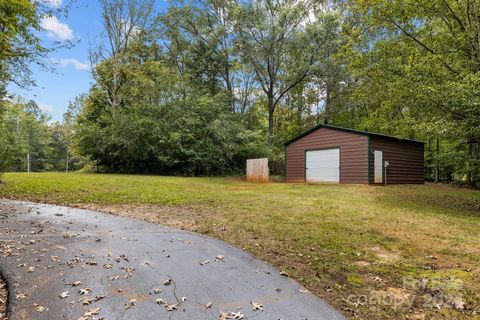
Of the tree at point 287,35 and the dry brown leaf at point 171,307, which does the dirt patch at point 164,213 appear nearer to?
the dry brown leaf at point 171,307

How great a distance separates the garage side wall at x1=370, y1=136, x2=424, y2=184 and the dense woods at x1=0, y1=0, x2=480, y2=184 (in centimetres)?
87

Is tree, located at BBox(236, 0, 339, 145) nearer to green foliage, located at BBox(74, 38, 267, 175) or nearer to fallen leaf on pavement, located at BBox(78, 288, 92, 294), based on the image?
green foliage, located at BBox(74, 38, 267, 175)

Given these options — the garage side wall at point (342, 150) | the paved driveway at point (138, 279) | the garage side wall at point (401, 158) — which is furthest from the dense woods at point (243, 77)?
the paved driveway at point (138, 279)

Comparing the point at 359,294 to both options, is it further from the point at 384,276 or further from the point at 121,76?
the point at 121,76

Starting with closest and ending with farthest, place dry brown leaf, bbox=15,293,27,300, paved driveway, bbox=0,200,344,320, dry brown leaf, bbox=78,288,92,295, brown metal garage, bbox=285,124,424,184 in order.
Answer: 1. paved driveway, bbox=0,200,344,320
2. dry brown leaf, bbox=15,293,27,300
3. dry brown leaf, bbox=78,288,92,295
4. brown metal garage, bbox=285,124,424,184

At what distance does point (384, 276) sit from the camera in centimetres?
329

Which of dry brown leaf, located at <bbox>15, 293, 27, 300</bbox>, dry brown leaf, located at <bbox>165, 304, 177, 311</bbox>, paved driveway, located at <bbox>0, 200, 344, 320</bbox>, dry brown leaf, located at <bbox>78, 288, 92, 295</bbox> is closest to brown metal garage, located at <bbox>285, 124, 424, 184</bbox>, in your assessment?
paved driveway, located at <bbox>0, 200, 344, 320</bbox>

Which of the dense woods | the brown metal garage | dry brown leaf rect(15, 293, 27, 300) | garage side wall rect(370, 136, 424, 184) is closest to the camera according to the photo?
dry brown leaf rect(15, 293, 27, 300)

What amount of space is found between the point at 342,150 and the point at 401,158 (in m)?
3.42

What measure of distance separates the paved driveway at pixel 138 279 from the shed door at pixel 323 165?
11514 mm

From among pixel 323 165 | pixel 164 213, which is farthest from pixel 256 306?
pixel 323 165

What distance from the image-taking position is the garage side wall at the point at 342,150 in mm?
13664

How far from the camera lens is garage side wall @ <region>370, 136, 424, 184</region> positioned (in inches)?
553

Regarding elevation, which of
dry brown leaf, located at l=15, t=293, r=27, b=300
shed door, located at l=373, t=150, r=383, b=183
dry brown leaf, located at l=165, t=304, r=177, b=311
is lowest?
dry brown leaf, located at l=165, t=304, r=177, b=311
